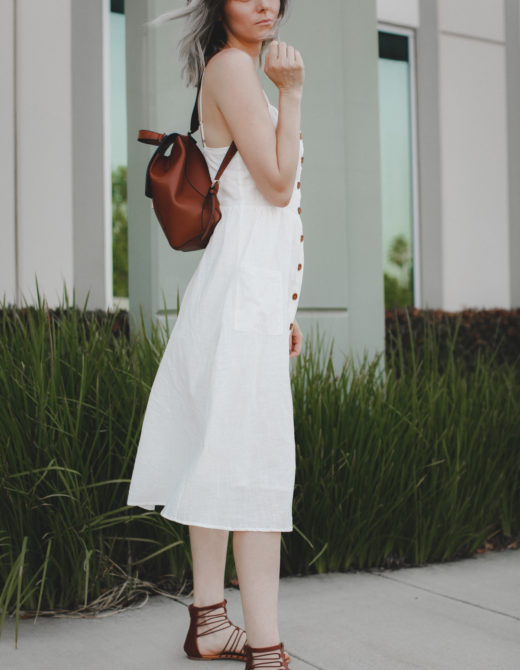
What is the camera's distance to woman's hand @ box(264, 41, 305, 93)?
1982mm

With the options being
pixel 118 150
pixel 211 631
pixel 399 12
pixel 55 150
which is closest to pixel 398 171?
pixel 399 12

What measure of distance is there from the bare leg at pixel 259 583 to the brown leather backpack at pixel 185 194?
77 centimetres

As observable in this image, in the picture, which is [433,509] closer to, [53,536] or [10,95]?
[53,536]

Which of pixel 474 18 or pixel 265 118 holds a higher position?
pixel 474 18

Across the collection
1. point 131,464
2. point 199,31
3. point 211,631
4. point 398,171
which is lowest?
point 211,631

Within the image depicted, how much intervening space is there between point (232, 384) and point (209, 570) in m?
0.56

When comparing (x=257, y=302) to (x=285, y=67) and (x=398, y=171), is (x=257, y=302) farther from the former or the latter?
(x=398, y=171)

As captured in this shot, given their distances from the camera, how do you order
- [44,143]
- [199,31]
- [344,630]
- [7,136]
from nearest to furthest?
[199,31]
[344,630]
[7,136]
[44,143]

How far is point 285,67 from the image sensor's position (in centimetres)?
198

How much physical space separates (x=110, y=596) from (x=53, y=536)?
0.31 meters

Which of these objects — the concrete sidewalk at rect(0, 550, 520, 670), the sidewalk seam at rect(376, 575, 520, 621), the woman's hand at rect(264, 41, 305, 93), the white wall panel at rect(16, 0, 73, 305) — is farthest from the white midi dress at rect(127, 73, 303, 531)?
the white wall panel at rect(16, 0, 73, 305)

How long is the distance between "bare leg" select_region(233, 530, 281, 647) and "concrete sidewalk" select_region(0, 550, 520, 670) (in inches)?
12.9

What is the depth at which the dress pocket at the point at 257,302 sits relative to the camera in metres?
1.98

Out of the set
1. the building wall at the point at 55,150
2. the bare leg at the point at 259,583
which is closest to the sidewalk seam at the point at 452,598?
the bare leg at the point at 259,583
